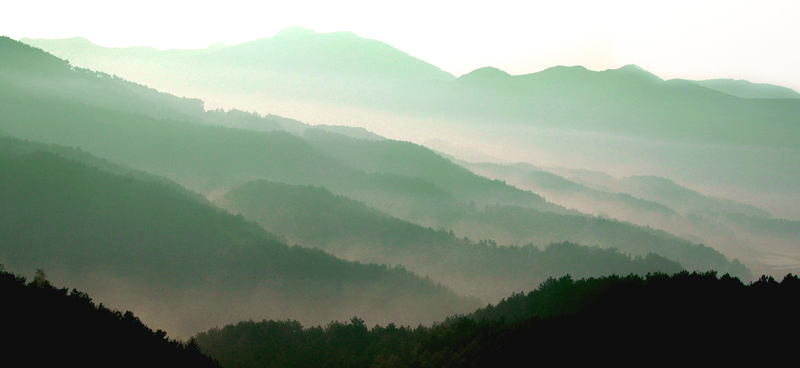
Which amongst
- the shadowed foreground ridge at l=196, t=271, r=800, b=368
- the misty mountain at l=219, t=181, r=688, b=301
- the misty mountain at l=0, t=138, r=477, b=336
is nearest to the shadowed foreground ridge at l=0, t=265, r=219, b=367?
the shadowed foreground ridge at l=196, t=271, r=800, b=368

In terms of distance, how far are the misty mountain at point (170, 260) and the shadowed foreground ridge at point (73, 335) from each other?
78391 millimetres

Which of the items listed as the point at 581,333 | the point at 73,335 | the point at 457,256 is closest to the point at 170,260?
the point at 457,256

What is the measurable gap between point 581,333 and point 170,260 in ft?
389

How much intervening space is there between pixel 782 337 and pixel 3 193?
156578mm

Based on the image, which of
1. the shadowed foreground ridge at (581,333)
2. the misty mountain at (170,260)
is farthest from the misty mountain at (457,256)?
the shadowed foreground ridge at (581,333)

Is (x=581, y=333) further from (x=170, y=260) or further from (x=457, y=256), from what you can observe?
(x=457, y=256)

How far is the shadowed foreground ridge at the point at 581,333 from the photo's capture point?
49.5 meters

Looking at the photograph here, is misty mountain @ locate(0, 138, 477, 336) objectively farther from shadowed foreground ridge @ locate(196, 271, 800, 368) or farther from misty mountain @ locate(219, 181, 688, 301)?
shadowed foreground ridge @ locate(196, 271, 800, 368)

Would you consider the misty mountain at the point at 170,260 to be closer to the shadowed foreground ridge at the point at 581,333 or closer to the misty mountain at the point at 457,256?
the misty mountain at the point at 457,256

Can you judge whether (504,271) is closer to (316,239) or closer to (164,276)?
(316,239)

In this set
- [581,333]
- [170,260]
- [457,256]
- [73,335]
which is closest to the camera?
[73,335]

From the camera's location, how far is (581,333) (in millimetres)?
52469

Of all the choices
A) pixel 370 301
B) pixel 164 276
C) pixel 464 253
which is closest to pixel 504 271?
pixel 464 253

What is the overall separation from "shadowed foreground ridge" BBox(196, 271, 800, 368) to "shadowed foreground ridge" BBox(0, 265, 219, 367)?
79.0 feet
